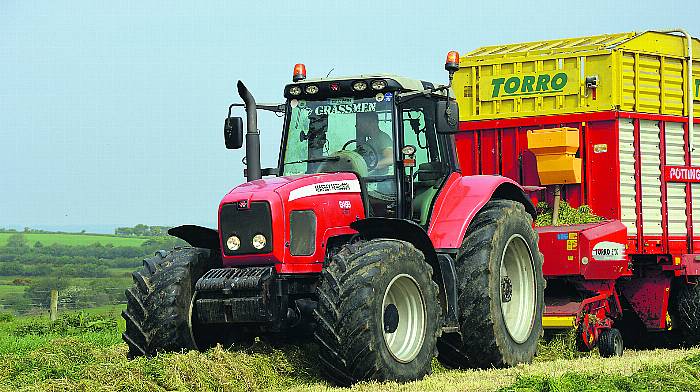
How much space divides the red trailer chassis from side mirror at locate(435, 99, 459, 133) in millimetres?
3192

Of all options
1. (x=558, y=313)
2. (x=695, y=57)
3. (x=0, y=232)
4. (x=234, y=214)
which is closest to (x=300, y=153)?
(x=234, y=214)

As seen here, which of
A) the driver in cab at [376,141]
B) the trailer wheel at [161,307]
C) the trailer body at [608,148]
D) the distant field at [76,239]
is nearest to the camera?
the trailer wheel at [161,307]

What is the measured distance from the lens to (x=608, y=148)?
1412 centimetres

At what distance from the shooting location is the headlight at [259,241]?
980 centimetres

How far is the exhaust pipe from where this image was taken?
10727 mm

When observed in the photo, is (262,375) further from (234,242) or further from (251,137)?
(251,137)

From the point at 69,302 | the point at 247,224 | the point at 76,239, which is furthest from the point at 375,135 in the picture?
the point at 76,239

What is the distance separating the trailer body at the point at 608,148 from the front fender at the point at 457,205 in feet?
7.21

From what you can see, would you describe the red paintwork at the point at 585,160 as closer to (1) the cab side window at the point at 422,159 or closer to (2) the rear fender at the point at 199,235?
(1) the cab side window at the point at 422,159

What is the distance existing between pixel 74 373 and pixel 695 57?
9691 millimetres

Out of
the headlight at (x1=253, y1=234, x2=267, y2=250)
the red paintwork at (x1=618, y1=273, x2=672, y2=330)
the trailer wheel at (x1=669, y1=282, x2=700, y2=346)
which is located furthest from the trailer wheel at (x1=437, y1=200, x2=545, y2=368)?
the trailer wheel at (x1=669, y1=282, x2=700, y2=346)

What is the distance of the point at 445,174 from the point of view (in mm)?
11336

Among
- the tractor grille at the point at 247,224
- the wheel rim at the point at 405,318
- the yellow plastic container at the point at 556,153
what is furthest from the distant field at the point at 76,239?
the wheel rim at the point at 405,318

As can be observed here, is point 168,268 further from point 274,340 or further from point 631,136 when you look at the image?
point 631,136
